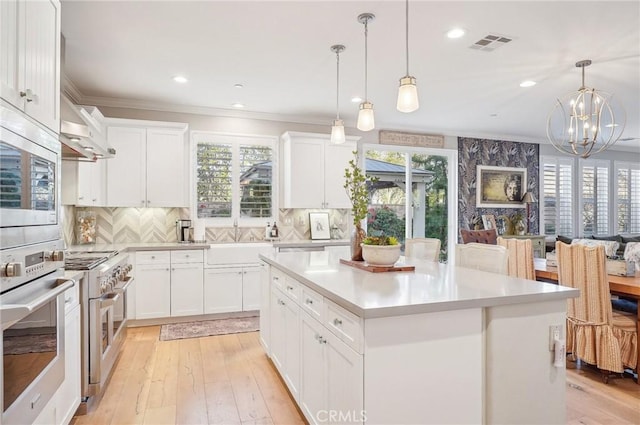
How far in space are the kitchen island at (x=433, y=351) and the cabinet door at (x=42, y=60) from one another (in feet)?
4.90

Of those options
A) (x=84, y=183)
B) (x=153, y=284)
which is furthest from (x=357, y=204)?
(x=84, y=183)

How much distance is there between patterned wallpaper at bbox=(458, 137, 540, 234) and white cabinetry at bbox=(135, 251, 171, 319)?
485cm

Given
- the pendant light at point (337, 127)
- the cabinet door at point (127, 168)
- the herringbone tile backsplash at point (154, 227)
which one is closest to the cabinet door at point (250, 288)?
the herringbone tile backsplash at point (154, 227)

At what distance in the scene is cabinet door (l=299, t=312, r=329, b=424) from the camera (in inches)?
77.8

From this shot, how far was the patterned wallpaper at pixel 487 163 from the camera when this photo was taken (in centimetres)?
679

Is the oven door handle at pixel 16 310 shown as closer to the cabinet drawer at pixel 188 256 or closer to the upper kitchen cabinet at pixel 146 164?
the cabinet drawer at pixel 188 256

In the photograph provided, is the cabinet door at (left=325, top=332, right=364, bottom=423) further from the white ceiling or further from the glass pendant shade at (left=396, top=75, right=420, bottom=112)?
the white ceiling

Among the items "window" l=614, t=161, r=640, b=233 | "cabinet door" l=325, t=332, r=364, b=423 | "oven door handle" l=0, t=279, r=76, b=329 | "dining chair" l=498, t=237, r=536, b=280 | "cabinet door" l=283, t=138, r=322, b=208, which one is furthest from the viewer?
"window" l=614, t=161, r=640, b=233

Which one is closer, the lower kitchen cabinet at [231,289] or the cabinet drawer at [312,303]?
the cabinet drawer at [312,303]

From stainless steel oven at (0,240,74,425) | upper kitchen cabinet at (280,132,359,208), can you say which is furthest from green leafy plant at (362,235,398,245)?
upper kitchen cabinet at (280,132,359,208)

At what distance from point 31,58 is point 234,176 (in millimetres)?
3760

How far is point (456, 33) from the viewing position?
303cm

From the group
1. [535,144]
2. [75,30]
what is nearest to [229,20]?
[75,30]

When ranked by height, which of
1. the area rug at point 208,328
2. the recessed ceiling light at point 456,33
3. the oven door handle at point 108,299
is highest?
the recessed ceiling light at point 456,33
